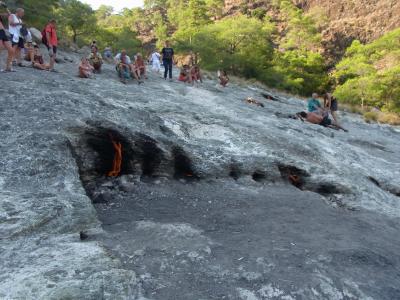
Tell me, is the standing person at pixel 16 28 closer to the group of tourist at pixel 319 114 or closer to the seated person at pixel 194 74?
the seated person at pixel 194 74

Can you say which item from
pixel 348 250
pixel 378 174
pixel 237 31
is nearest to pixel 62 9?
pixel 237 31

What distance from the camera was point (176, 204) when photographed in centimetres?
724

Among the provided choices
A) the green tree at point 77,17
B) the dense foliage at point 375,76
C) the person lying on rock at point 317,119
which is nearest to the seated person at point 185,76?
the person lying on rock at point 317,119

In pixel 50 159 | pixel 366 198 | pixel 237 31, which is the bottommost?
pixel 366 198

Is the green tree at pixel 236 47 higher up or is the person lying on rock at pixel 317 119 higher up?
the green tree at pixel 236 47

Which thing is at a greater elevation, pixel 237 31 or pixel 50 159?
pixel 237 31

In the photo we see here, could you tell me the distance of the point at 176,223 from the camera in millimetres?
6316

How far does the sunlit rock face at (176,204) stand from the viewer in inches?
186

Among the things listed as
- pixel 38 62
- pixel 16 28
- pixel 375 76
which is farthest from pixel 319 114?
pixel 375 76

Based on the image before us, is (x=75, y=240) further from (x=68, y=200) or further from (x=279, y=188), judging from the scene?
(x=279, y=188)

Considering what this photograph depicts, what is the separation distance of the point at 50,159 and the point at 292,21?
70.5 metres

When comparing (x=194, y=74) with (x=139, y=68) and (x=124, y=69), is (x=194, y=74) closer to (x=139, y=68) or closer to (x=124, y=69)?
(x=139, y=68)

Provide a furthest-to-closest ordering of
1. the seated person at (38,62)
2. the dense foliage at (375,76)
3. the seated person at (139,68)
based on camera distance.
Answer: the dense foliage at (375,76)
the seated person at (139,68)
the seated person at (38,62)

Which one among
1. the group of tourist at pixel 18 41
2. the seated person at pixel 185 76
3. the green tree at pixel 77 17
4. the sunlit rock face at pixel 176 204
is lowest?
the sunlit rock face at pixel 176 204
